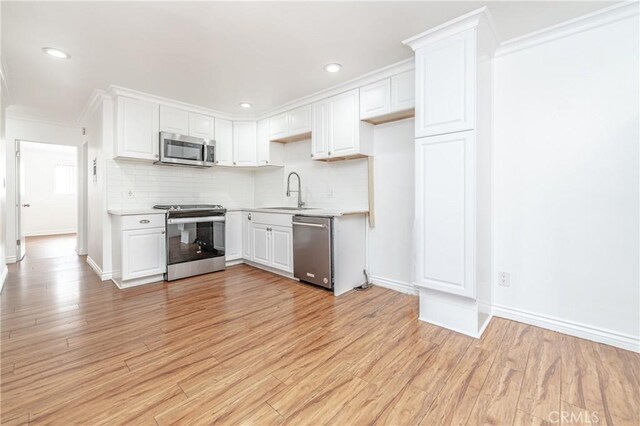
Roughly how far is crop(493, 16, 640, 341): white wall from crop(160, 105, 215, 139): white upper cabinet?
373 centimetres

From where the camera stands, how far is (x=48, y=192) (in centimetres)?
817

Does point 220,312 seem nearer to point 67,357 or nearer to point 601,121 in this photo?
point 67,357

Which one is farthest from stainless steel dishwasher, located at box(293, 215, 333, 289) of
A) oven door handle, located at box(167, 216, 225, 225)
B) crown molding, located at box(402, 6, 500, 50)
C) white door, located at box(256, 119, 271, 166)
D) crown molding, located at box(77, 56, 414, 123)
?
crown molding, located at box(402, 6, 500, 50)

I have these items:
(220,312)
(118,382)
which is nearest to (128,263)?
(220,312)

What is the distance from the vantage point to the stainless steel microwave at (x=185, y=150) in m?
3.80

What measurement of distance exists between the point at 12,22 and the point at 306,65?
7.61 ft

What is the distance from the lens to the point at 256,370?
1.81 metres

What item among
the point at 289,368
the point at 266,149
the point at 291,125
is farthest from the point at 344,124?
the point at 289,368

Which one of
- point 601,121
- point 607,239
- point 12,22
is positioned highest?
point 12,22

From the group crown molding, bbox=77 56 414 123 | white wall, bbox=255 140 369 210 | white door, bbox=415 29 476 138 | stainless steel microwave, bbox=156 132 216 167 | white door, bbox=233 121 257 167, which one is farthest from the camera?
white door, bbox=233 121 257 167

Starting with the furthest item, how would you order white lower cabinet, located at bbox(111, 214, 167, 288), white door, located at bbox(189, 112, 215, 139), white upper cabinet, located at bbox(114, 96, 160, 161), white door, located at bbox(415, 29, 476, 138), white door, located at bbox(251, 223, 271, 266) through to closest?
white door, located at bbox(189, 112, 215, 139) → white door, located at bbox(251, 223, 271, 266) → white upper cabinet, located at bbox(114, 96, 160, 161) → white lower cabinet, located at bbox(111, 214, 167, 288) → white door, located at bbox(415, 29, 476, 138)

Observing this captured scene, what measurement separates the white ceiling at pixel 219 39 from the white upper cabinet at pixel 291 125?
41cm

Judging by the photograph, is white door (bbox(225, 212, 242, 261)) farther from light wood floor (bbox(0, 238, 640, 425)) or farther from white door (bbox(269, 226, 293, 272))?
light wood floor (bbox(0, 238, 640, 425))

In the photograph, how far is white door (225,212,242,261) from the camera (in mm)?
4410
